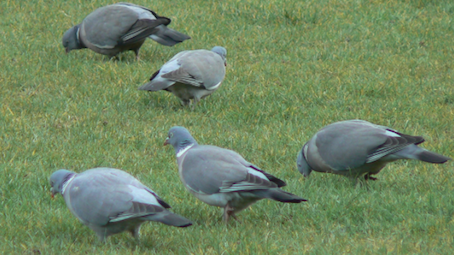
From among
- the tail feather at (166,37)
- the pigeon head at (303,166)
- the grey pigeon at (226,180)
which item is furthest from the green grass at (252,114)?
the tail feather at (166,37)

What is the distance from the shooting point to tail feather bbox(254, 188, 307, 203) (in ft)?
13.6

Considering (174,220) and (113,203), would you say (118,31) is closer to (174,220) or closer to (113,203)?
(113,203)

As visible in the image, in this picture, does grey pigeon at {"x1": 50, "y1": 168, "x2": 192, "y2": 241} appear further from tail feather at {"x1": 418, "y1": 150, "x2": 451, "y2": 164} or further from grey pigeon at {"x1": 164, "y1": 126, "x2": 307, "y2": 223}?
tail feather at {"x1": 418, "y1": 150, "x2": 451, "y2": 164}

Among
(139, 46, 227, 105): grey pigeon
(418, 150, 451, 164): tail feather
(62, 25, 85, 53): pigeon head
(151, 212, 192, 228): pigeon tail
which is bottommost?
(62, 25, 85, 53): pigeon head

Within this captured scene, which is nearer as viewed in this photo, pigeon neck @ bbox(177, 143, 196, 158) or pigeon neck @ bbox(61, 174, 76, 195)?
pigeon neck @ bbox(61, 174, 76, 195)

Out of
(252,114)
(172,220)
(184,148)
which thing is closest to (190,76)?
(252,114)

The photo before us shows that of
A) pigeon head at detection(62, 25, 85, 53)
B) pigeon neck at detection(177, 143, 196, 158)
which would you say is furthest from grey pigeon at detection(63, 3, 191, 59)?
pigeon neck at detection(177, 143, 196, 158)

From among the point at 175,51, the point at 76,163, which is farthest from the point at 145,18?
the point at 76,163

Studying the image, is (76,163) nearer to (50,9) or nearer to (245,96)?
(245,96)

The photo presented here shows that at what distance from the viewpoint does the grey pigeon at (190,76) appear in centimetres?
669

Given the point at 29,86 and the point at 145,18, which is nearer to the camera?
the point at 29,86

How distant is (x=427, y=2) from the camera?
10555 millimetres

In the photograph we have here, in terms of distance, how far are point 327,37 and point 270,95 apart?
91.6 inches

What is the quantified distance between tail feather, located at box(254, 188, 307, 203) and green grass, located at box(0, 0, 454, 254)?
0.25m
